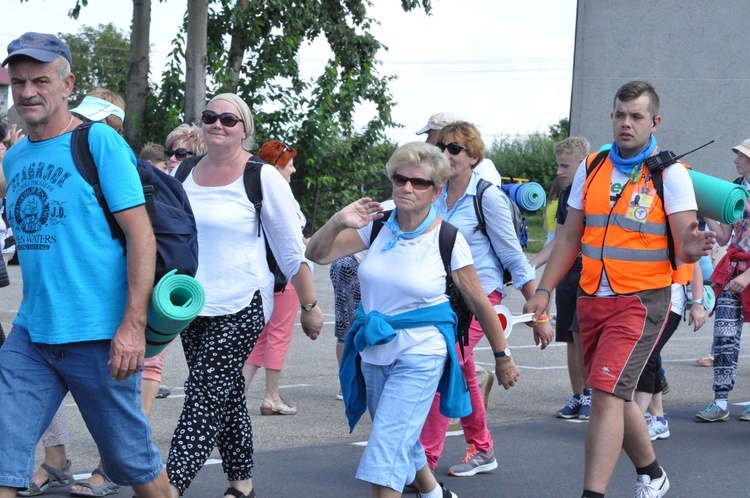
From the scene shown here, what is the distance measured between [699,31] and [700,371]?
18.3 metres

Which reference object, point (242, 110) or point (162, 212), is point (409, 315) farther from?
point (242, 110)

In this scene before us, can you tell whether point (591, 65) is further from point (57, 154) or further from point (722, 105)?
point (57, 154)

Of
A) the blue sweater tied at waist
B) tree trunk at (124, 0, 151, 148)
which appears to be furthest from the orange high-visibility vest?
tree trunk at (124, 0, 151, 148)

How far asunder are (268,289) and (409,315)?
88 centimetres

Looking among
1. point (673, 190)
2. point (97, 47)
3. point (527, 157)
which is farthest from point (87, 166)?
point (97, 47)

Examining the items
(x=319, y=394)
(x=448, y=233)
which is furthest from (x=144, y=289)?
(x=319, y=394)

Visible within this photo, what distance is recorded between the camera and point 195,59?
65.4ft

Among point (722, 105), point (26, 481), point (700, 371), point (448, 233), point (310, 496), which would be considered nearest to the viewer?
point (26, 481)

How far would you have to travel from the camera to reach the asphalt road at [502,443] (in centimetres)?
609

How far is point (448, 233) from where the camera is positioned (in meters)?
4.98

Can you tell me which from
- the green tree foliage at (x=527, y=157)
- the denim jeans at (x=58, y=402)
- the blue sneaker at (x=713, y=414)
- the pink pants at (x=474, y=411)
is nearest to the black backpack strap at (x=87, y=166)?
the denim jeans at (x=58, y=402)

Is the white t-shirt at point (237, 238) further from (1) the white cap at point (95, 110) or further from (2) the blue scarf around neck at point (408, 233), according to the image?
(1) the white cap at point (95, 110)

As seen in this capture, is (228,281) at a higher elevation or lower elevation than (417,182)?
lower

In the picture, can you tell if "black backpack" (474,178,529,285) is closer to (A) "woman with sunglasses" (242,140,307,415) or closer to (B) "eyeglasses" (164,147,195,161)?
(A) "woman with sunglasses" (242,140,307,415)
